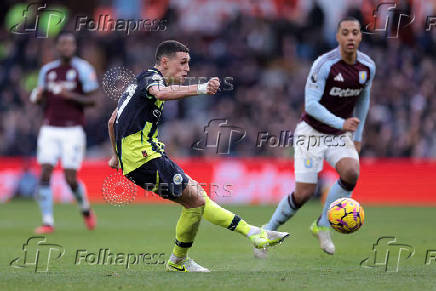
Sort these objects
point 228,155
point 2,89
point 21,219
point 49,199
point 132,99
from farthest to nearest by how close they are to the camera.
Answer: point 2,89 < point 228,155 < point 21,219 < point 49,199 < point 132,99

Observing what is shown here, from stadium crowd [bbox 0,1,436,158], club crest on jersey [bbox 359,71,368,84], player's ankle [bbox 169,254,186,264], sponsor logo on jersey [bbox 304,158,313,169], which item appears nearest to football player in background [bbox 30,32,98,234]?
sponsor logo on jersey [bbox 304,158,313,169]

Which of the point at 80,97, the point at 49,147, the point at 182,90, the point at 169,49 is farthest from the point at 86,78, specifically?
the point at 182,90

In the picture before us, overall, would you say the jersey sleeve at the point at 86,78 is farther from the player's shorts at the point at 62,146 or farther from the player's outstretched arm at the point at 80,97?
the player's shorts at the point at 62,146

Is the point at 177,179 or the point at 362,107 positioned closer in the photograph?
the point at 177,179

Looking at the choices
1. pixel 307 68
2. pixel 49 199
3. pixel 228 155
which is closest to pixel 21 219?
pixel 49 199

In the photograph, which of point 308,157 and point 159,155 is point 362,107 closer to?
point 308,157

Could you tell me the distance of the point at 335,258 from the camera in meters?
9.24

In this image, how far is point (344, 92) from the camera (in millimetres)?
9570

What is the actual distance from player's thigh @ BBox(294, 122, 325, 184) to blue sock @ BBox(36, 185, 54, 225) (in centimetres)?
→ 472

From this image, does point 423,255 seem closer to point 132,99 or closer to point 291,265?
point 291,265

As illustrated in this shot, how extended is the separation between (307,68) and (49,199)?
436 inches

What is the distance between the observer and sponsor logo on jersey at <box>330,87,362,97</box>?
9.55 meters

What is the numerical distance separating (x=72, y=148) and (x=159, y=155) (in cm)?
563

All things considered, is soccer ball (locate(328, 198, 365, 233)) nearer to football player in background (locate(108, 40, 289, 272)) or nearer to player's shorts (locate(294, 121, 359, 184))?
player's shorts (locate(294, 121, 359, 184))
